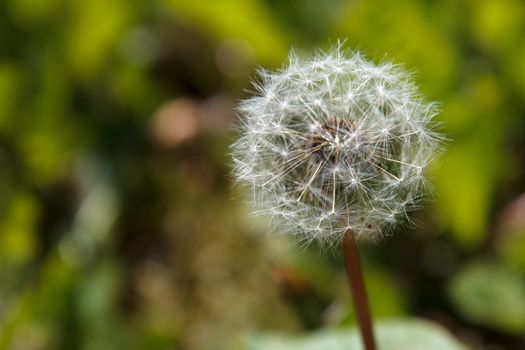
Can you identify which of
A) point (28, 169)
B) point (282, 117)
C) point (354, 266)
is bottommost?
point (354, 266)

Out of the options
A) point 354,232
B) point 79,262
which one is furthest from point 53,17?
point 354,232

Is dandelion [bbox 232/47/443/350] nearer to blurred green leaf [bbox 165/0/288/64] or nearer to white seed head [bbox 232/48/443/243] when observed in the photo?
white seed head [bbox 232/48/443/243]

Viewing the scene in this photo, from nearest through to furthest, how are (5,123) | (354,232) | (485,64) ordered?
(354,232)
(485,64)
(5,123)

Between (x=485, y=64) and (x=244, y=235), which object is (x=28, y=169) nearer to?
(x=244, y=235)

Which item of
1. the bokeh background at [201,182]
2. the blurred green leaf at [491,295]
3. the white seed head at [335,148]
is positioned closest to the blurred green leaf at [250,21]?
the bokeh background at [201,182]

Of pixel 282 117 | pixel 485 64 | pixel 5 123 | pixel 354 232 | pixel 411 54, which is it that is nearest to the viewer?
pixel 354 232

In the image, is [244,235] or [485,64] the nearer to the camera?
[485,64]

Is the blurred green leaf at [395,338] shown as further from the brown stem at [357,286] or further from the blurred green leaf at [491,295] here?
the brown stem at [357,286]
